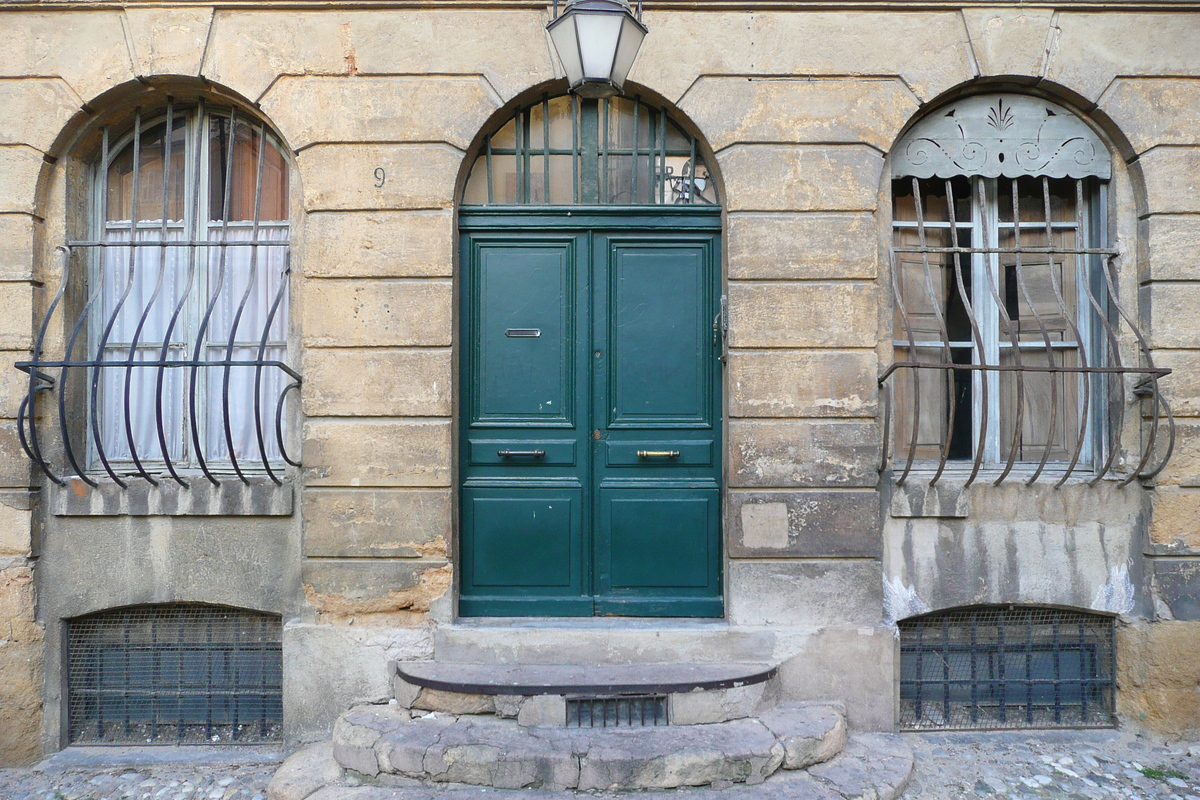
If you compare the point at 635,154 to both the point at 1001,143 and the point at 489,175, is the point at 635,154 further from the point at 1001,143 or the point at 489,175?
the point at 1001,143

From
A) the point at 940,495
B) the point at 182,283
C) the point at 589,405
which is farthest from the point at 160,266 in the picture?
the point at 940,495

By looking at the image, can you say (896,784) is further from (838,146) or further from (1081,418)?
(838,146)

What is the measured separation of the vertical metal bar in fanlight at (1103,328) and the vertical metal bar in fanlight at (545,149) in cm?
316

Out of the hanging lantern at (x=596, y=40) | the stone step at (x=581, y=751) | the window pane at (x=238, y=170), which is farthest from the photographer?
the window pane at (x=238, y=170)

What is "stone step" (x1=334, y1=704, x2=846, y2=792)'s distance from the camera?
3.79m

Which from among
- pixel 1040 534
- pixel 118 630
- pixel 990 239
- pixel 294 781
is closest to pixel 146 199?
pixel 118 630

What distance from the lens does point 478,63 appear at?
459cm

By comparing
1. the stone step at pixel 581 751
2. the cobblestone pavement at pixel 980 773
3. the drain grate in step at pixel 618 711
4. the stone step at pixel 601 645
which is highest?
the stone step at pixel 601 645

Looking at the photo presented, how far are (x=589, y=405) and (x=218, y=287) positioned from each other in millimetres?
2251

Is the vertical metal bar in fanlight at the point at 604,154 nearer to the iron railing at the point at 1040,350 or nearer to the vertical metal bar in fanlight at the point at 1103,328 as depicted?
the iron railing at the point at 1040,350

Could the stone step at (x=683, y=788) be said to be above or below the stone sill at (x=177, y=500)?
below

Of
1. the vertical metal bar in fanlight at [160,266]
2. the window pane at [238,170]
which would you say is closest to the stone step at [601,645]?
the vertical metal bar in fanlight at [160,266]

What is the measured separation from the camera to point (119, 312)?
192 inches

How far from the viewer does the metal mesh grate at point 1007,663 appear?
4.71m
